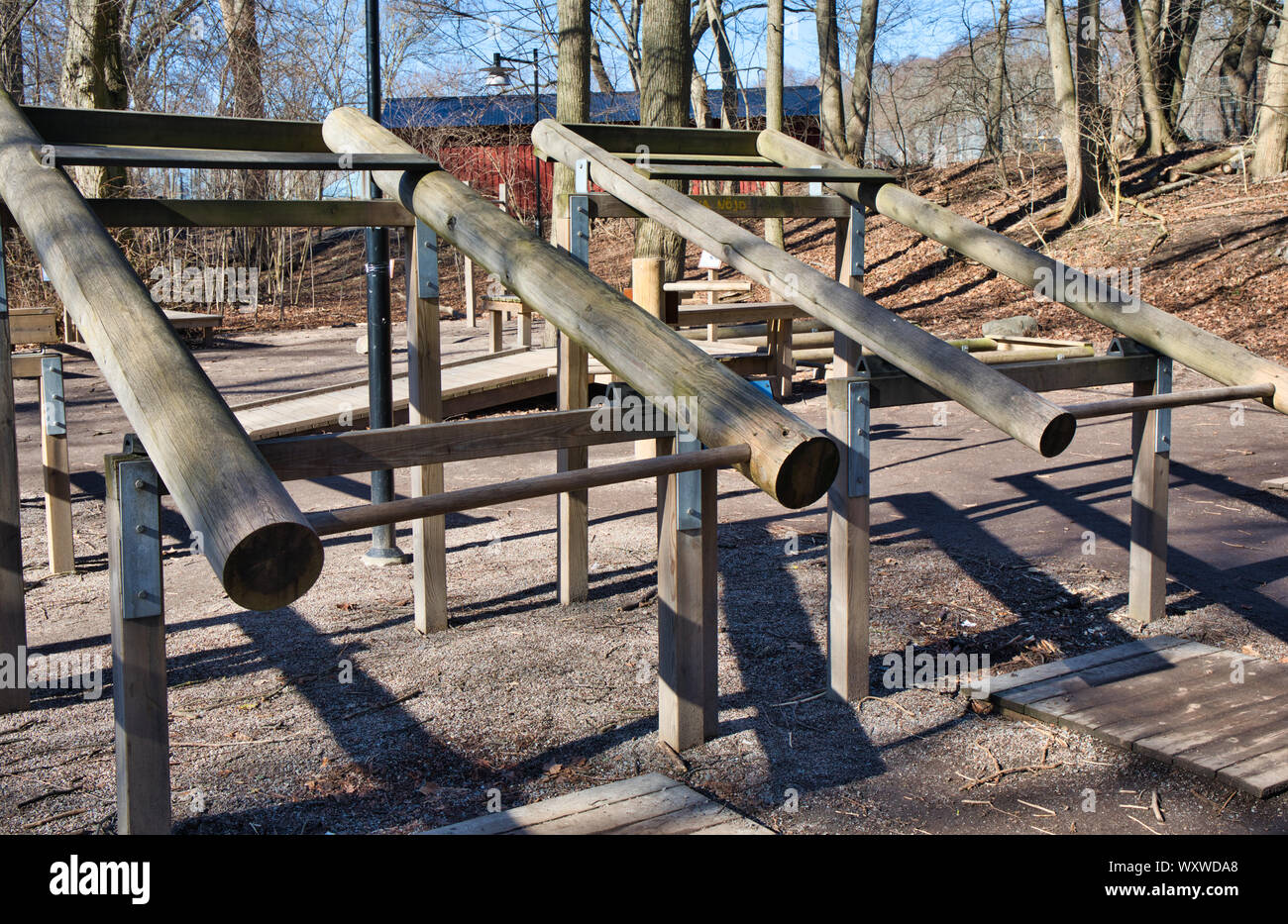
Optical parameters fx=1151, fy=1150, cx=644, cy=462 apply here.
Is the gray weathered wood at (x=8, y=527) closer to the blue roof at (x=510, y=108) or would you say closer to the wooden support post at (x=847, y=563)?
the wooden support post at (x=847, y=563)

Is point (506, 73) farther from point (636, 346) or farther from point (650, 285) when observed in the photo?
point (636, 346)

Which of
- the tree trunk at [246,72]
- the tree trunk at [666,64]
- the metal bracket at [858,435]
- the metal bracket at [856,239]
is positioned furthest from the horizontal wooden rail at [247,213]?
the tree trunk at [246,72]

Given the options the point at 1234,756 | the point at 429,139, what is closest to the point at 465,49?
the point at 429,139

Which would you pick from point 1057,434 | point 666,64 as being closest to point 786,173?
point 1057,434

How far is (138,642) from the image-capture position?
90.8 inches

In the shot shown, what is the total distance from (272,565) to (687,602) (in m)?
1.71

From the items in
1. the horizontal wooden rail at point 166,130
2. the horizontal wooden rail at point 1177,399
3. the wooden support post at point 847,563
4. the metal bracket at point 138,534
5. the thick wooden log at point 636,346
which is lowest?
the wooden support post at point 847,563

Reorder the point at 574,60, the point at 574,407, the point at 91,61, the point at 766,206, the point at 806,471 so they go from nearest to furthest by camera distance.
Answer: the point at 806,471 < the point at 766,206 < the point at 574,407 < the point at 574,60 < the point at 91,61

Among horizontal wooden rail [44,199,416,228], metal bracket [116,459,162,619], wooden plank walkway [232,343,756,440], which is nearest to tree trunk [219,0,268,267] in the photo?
wooden plank walkway [232,343,756,440]

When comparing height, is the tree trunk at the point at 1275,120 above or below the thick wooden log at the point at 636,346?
above

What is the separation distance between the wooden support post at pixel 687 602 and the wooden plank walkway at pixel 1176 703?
109cm

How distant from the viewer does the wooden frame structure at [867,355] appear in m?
3.84

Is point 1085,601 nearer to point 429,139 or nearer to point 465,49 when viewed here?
point 465,49
